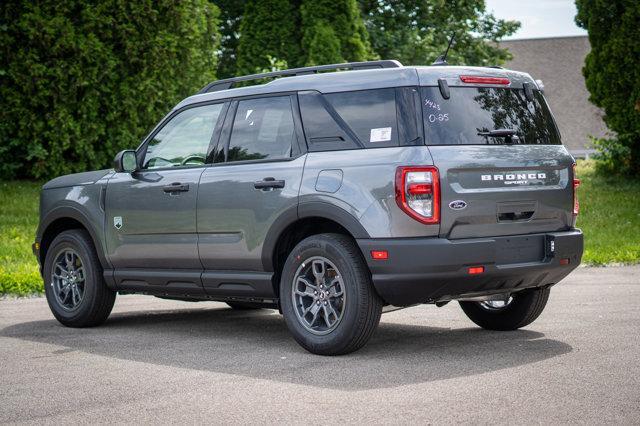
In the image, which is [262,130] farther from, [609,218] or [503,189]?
[609,218]

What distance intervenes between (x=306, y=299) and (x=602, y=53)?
1506 centimetres

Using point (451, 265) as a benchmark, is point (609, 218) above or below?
below

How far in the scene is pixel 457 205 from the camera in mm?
7180

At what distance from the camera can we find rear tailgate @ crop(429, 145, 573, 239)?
7.19 meters

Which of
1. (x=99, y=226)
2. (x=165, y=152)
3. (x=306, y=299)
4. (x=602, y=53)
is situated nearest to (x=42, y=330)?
(x=99, y=226)

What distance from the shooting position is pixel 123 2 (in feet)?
59.8

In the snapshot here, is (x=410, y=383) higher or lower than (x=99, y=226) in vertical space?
lower

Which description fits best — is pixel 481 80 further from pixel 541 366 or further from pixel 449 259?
pixel 541 366

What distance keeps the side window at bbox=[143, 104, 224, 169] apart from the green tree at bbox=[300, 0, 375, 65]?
49.5 ft

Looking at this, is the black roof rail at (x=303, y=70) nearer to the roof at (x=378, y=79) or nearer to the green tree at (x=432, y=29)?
the roof at (x=378, y=79)

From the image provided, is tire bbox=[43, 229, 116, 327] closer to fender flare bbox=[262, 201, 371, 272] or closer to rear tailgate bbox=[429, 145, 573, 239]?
fender flare bbox=[262, 201, 371, 272]

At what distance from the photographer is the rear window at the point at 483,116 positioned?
7.35m

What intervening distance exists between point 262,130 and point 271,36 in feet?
57.4

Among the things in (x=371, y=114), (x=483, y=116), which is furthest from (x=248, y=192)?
(x=483, y=116)
